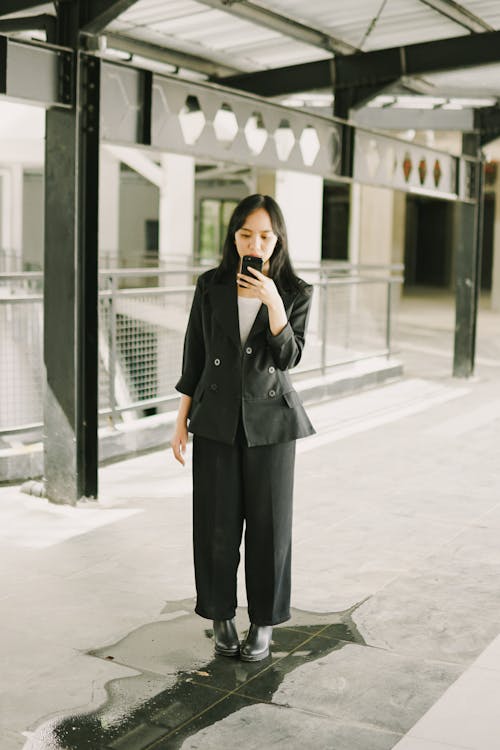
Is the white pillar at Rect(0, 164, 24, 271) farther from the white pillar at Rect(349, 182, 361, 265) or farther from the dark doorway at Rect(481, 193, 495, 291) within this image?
the dark doorway at Rect(481, 193, 495, 291)

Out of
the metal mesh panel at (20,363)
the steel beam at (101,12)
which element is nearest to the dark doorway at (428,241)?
the metal mesh panel at (20,363)

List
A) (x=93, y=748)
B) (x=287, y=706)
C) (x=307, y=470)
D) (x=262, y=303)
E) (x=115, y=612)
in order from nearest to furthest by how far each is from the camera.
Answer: (x=93, y=748), (x=287, y=706), (x=262, y=303), (x=115, y=612), (x=307, y=470)

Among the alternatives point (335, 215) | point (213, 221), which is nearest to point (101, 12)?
point (213, 221)

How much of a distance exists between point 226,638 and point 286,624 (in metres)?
0.49

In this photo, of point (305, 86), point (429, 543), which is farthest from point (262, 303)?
point (305, 86)

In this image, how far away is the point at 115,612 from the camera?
14.8ft

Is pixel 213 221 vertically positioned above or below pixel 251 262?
above

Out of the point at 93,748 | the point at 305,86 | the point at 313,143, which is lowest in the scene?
the point at 93,748

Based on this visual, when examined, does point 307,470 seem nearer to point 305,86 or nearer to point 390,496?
point 390,496

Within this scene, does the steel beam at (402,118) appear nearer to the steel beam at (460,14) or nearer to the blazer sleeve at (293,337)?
the steel beam at (460,14)

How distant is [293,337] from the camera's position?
12.3 ft

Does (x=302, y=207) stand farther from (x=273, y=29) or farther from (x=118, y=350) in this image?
(x=118, y=350)

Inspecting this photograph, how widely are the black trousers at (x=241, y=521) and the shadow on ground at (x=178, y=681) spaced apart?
215 mm

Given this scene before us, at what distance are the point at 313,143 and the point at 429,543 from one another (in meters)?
4.05
